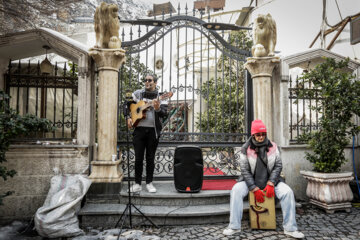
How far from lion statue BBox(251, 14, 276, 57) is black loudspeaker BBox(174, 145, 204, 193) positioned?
8.05 ft

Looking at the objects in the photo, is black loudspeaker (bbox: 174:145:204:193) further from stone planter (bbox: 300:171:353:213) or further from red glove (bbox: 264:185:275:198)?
stone planter (bbox: 300:171:353:213)

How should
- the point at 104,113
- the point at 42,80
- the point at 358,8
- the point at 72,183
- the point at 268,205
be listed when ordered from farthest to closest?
A: 1. the point at 358,8
2. the point at 42,80
3. the point at 104,113
4. the point at 72,183
5. the point at 268,205

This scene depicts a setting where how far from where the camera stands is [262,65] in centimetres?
502

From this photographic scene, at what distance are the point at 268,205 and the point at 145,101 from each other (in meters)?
2.55

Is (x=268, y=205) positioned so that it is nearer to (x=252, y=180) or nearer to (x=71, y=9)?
(x=252, y=180)

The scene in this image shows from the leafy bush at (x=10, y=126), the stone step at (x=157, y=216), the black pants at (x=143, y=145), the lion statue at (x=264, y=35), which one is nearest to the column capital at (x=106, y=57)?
the black pants at (x=143, y=145)

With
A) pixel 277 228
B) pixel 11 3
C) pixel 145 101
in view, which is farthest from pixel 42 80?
pixel 277 228

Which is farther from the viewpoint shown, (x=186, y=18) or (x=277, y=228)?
(x=186, y=18)

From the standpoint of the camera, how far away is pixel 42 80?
15.6 feet

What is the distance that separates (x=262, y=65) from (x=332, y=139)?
6.39ft

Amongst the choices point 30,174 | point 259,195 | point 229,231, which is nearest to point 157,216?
point 229,231

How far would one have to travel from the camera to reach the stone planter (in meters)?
4.45

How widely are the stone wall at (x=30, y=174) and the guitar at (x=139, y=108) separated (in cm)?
110

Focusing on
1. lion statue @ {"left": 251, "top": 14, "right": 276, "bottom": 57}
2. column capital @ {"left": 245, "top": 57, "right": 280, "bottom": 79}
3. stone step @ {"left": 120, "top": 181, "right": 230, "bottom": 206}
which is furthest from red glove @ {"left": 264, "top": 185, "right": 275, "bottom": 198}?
lion statue @ {"left": 251, "top": 14, "right": 276, "bottom": 57}
